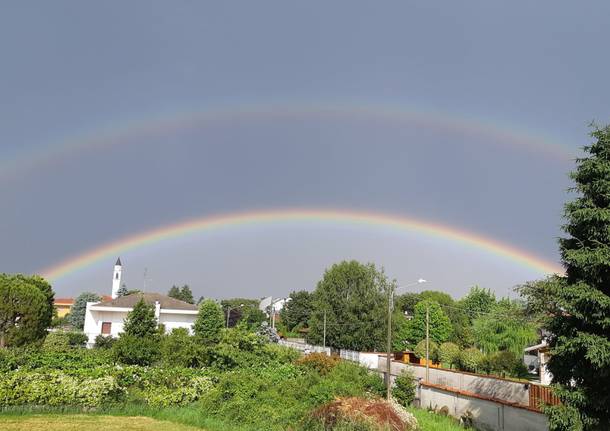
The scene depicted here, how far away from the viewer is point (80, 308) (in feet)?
371

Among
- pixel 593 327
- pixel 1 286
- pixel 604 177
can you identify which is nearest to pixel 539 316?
pixel 593 327

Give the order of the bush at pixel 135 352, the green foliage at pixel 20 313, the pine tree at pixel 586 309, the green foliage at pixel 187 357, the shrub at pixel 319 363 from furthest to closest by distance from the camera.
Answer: the green foliage at pixel 20 313
the bush at pixel 135 352
the shrub at pixel 319 363
the green foliage at pixel 187 357
the pine tree at pixel 586 309

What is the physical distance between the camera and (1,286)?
35.4m

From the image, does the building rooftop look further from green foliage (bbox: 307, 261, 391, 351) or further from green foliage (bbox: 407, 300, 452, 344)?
green foliage (bbox: 407, 300, 452, 344)

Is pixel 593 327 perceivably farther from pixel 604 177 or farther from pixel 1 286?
pixel 1 286

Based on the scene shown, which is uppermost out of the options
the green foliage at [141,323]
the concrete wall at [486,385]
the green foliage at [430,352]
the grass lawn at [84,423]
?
the green foliage at [141,323]

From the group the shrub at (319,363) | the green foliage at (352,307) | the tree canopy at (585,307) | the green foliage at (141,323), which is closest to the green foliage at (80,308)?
the green foliage at (352,307)

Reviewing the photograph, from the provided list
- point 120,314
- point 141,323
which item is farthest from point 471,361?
point 120,314

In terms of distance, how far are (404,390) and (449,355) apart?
65.0 feet

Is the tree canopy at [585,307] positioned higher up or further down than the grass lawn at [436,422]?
higher up

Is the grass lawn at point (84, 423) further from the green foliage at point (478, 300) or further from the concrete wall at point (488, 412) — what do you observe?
the green foliage at point (478, 300)

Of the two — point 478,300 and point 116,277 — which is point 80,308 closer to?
point 116,277

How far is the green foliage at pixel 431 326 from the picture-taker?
2719 inches

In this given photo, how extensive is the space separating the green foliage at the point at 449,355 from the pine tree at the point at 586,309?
26.6 metres
